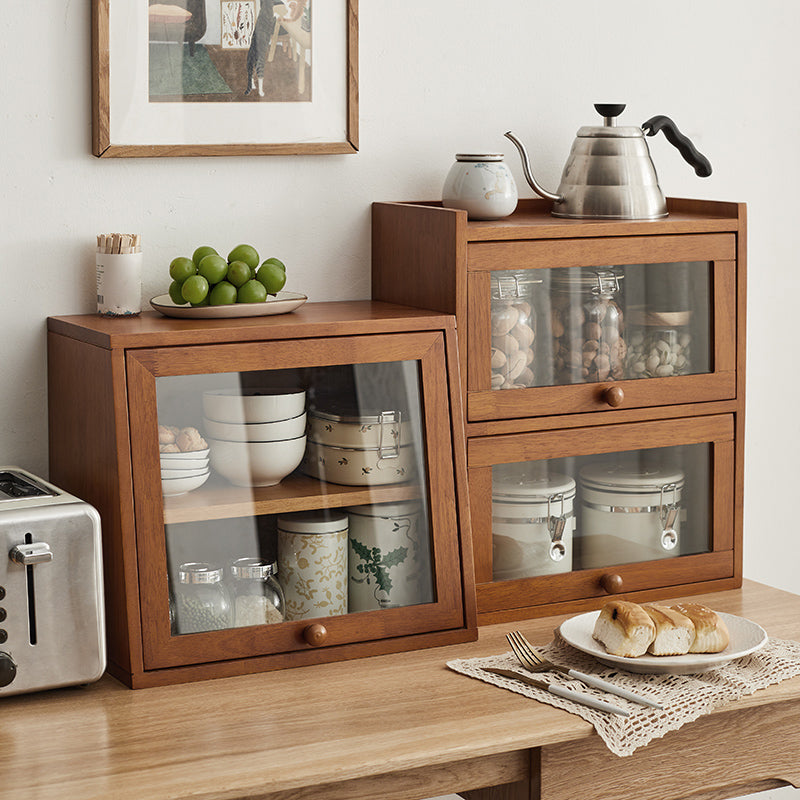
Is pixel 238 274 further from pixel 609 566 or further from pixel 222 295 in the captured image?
pixel 609 566

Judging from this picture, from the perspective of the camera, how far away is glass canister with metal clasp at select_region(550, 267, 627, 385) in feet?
6.48

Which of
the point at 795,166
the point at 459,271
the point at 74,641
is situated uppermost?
the point at 795,166

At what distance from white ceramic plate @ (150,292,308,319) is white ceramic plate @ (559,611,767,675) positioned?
0.63 meters

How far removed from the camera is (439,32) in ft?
6.91

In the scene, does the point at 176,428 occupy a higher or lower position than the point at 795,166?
lower

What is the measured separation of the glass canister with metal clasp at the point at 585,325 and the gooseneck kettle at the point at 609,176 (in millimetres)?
122

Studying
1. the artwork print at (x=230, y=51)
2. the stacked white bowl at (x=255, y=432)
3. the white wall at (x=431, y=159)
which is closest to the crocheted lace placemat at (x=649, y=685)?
the stacked white bowl at (x=255, y=432)

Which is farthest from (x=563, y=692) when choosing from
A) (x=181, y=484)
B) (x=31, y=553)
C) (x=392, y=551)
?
(x=31, y=553)

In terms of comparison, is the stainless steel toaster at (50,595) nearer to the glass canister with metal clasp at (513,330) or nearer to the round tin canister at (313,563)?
the round tin canister at (313,563)

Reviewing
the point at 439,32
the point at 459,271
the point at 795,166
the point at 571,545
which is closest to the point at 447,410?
the point at 459,271

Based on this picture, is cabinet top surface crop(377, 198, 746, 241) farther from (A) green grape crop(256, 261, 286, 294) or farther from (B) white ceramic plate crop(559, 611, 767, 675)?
(B) white ceramic plate crop(559, 611, 767, 675)

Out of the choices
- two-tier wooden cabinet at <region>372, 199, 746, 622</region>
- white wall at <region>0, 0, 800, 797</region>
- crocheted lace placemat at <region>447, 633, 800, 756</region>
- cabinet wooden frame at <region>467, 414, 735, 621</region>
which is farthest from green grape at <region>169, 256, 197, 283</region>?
crocheted lace placemat at <region>447, 633, 800, 756</region>

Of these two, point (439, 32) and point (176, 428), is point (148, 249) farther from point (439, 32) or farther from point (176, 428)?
point (439, 32)

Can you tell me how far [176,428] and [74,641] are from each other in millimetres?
313
